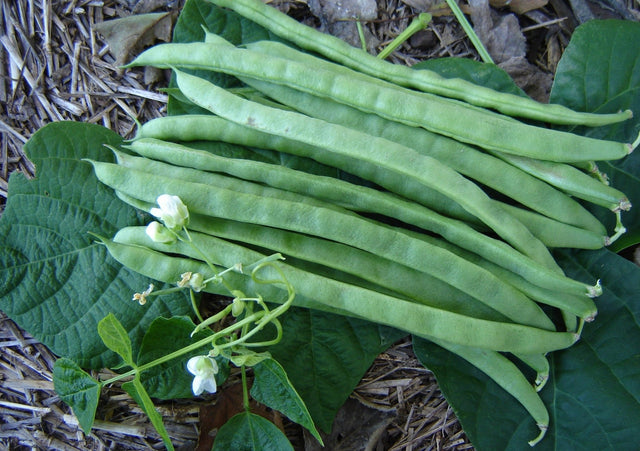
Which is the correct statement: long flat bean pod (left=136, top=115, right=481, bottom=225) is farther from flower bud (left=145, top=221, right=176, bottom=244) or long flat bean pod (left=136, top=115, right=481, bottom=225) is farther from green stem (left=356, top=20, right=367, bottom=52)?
green stem (left=356, top=20, right=367, bottom=52)

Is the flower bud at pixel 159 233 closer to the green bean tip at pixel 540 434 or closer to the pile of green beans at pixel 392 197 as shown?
the pile of green beans at pixel 392 197

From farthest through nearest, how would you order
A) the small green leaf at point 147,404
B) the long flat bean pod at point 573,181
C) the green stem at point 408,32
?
1. the green stem at point 408,32
2. the long flat bean pod at point 573,181
3. the small green leaf at point 147,404

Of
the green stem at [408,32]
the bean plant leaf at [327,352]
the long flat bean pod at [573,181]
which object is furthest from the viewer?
the green stem at [408,32]

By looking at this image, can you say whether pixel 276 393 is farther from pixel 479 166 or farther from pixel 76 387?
pixel 479 166

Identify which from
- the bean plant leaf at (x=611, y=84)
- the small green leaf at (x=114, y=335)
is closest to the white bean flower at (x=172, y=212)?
the small green leaf at (x=114, y=335)

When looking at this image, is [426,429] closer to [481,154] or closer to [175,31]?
[481,154]

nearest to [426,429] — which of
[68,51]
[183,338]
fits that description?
[183,338]

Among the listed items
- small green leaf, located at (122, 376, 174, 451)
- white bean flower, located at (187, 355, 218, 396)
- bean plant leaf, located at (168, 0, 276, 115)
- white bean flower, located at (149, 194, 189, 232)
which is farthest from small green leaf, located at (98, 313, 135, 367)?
bean plant leaf, located at (168, 0, 276, 115)
